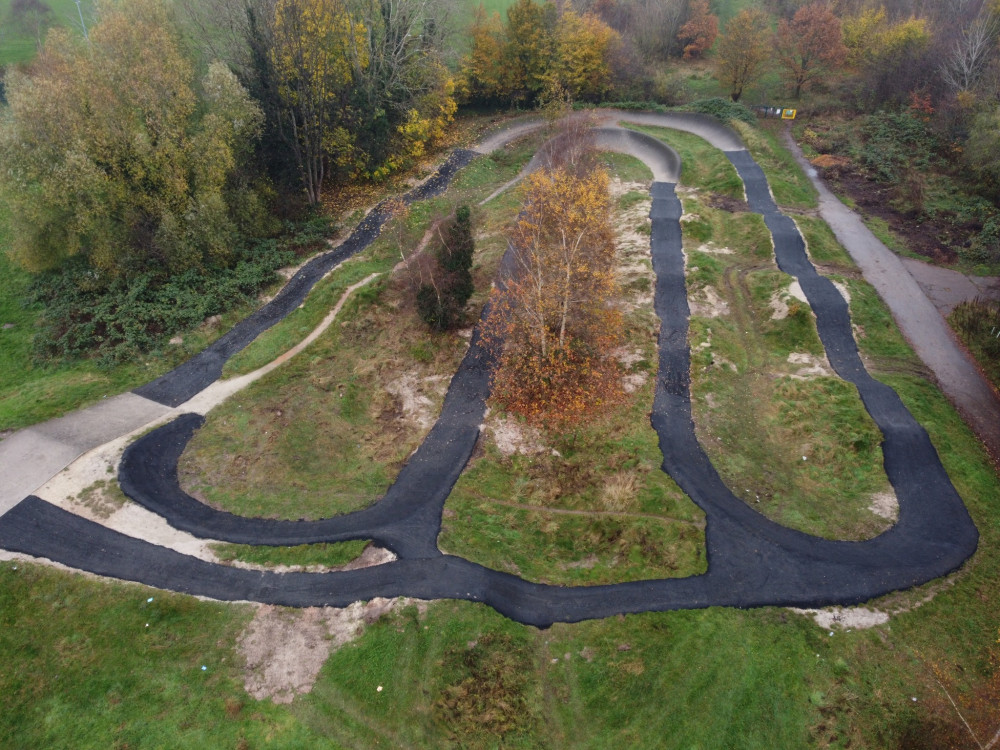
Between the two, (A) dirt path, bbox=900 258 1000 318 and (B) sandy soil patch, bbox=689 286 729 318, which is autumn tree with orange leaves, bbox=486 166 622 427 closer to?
(B) sandy soil patch, bbox=689 286 729 318

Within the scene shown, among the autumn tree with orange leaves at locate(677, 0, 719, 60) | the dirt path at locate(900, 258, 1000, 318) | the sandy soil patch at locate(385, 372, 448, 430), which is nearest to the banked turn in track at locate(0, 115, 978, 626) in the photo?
the sandy soil patch at locate(385, 372, 448, 430)

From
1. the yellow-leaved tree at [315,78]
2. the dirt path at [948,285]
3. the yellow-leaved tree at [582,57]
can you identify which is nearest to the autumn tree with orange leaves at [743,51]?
the yellow-leaved tree at [582,57]

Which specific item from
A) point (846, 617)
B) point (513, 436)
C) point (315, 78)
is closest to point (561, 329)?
point (513, 436)

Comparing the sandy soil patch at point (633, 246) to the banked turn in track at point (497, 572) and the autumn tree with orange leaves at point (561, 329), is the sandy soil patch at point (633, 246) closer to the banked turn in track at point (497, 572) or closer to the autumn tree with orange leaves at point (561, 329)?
the autumn tree with orange leaves at point (561, 329)

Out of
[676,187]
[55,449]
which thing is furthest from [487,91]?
[55,449]

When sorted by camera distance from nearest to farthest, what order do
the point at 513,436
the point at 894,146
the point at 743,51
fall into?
the point at 513,436 < the point at 894,146 < the point at 743,51

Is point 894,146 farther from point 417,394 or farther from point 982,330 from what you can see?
point 417,394

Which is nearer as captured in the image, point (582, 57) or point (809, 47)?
point (809, 47)

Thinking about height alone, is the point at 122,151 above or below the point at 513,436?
above
